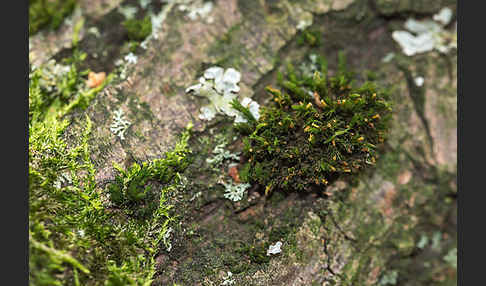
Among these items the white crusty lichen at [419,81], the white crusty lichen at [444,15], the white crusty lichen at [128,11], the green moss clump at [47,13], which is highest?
the green moss clump at [47,13]

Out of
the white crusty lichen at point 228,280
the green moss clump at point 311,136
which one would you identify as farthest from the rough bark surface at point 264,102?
the green moss clump at point 311,136

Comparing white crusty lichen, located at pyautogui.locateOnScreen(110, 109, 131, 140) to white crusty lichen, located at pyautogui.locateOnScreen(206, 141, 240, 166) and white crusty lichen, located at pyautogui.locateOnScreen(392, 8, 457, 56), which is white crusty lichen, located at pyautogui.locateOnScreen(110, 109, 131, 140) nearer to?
white crusty lichen, located at pyautogui.locateOnScreen(206, 141, 240, 166)

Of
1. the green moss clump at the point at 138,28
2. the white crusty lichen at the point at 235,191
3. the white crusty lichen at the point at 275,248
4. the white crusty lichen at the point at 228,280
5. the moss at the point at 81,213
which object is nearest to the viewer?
the moss at the point at 81,213

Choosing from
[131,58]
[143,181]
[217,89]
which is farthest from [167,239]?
[131,58]

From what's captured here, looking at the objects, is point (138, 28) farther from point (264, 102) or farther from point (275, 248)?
point (275, 248)

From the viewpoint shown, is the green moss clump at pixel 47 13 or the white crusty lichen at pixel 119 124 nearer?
the white crusty lichen at pixel 119 124

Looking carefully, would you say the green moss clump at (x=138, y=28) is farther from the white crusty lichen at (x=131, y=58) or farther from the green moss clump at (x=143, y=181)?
the green moss clump at (x=143, y=181)
